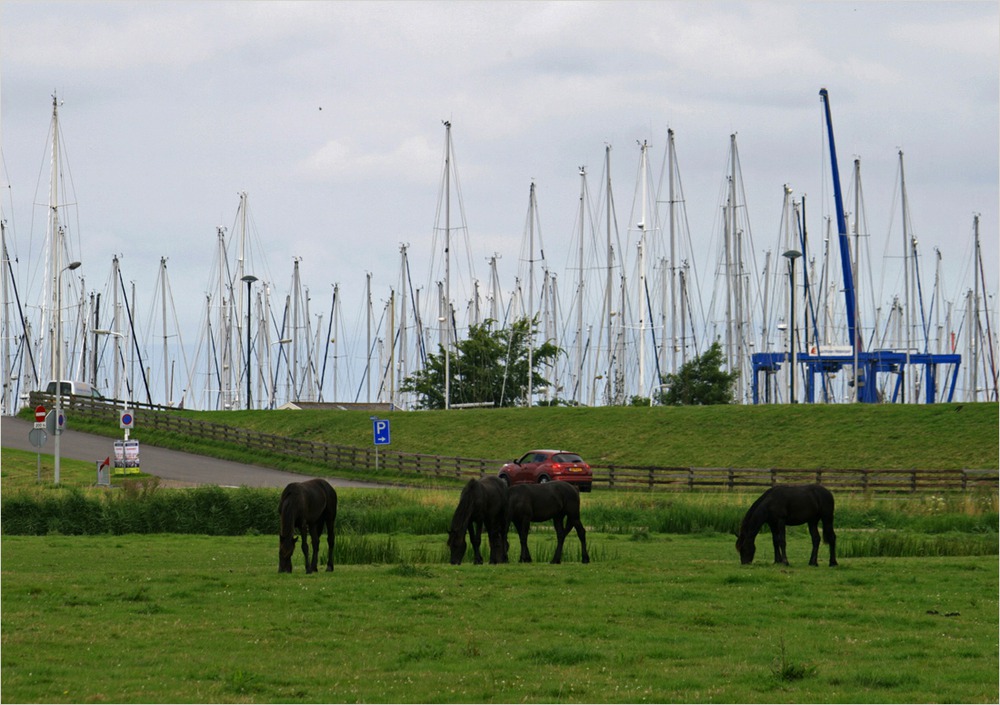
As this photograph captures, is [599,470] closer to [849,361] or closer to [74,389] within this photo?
[849,361]

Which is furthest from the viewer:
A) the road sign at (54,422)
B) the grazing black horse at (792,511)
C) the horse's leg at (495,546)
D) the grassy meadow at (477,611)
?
the road sign at (54,422)

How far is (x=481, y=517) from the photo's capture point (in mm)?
24016

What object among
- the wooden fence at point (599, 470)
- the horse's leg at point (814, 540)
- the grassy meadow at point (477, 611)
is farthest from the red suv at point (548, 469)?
the horse's leg at point (814, 540)

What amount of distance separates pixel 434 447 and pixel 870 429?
23.4 meters

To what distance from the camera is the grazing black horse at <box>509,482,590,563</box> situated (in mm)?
24375

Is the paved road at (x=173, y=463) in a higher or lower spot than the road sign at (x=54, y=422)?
lower

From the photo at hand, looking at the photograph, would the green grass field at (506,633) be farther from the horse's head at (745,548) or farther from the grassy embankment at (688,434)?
the grassy embankment at (688,434)

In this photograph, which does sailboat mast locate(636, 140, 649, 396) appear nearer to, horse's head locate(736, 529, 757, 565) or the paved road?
the paved road

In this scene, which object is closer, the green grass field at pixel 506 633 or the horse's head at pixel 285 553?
the green grass field at pixel 506 633

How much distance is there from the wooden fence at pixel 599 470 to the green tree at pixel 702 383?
2886cm

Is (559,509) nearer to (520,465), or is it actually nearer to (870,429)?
(520,465)

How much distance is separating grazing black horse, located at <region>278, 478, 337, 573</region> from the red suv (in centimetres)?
2774

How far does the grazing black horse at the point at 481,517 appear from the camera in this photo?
77.5ft

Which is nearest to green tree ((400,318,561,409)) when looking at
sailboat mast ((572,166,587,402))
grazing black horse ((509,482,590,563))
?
sailboat mast ((572,166,587,402))
